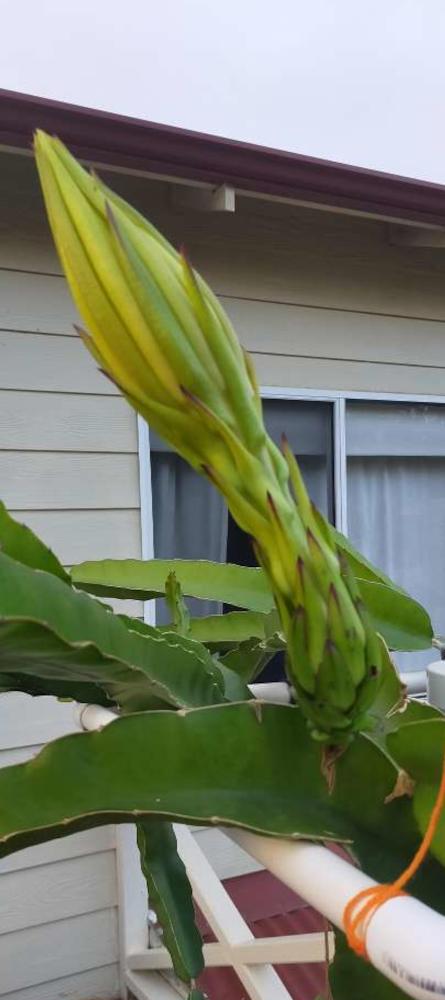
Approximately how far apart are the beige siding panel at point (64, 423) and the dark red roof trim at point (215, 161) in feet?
2.07

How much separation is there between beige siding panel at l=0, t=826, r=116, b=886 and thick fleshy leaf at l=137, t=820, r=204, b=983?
4.25 ft

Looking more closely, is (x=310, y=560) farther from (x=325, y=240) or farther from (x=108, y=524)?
(x=325, y=240)

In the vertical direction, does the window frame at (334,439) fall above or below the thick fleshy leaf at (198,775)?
above

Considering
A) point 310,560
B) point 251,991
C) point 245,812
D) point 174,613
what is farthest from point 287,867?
point 251,991

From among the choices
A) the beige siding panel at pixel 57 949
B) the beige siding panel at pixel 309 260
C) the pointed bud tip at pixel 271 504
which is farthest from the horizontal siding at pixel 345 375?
the pointed bud tip at pixel 271 504

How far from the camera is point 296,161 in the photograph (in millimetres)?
2016

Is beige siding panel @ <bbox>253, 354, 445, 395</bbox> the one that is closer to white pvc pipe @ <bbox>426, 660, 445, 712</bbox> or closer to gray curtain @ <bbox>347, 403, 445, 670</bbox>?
gray curtain @ <bbox>347, 403, 445, 670</bbox>

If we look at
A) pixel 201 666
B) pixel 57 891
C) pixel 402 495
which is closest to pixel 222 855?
pixel 57 891

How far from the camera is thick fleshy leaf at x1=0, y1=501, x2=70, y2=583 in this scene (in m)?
0.59

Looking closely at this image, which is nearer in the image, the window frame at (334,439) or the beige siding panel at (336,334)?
the window frame at (334,439)

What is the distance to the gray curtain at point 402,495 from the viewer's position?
2631 mm

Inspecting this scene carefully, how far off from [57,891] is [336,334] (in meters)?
1.93

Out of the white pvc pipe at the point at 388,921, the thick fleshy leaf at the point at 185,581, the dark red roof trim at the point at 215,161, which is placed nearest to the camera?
the white pvc pipe at the point at 388,921

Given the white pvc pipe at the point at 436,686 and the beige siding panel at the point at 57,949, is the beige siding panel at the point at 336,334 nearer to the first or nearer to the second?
the white pvc pipe at the point at 436,686
